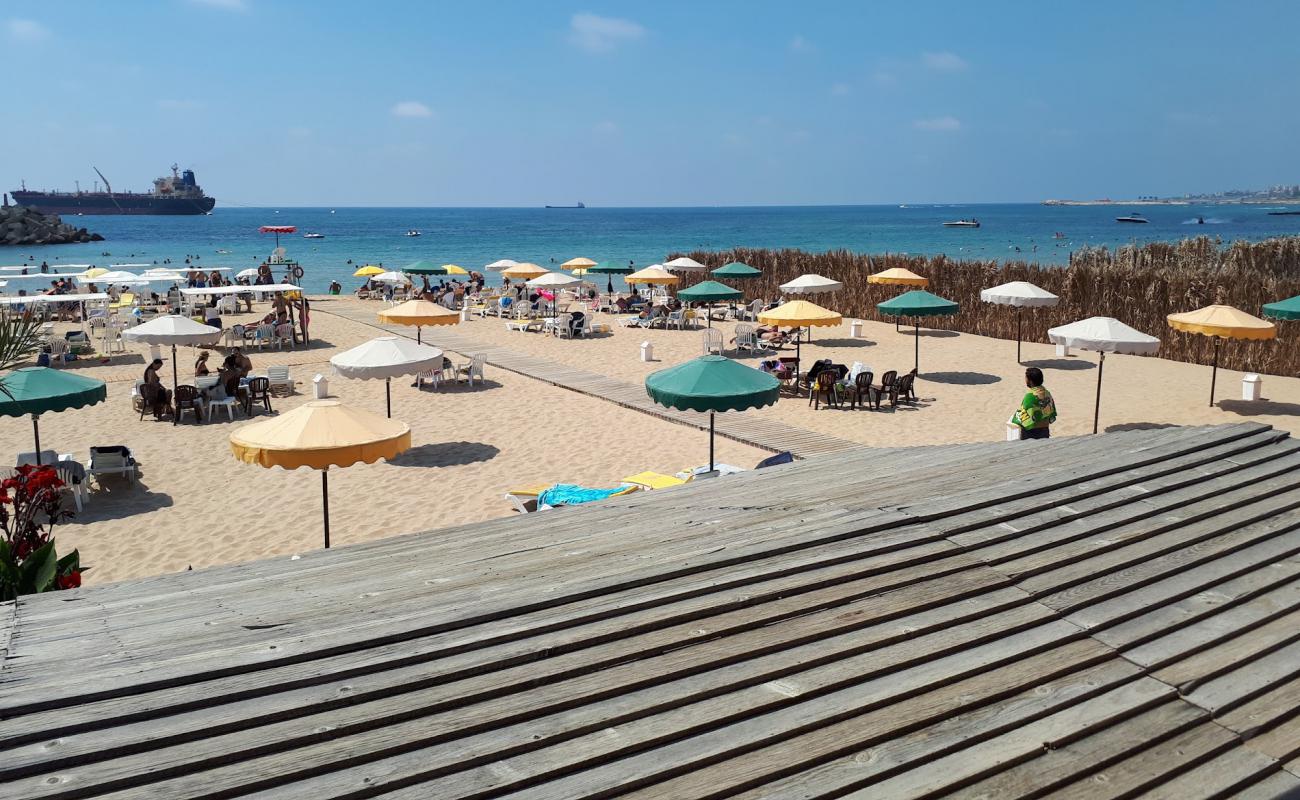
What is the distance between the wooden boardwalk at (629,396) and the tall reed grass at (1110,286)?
10286 millimetres

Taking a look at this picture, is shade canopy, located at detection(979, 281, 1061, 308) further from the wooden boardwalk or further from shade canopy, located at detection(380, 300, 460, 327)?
shade canopy, located at detection(380, 300, 460, 327)

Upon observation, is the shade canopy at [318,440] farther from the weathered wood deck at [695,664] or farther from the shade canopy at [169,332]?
the shade canopy at [169,332]

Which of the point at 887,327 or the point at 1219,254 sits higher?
the point at 1219,254

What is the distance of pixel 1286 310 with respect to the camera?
47.7ft

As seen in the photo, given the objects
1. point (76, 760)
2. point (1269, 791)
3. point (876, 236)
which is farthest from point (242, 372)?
point (876, 236)

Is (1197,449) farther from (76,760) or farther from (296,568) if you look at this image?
(76,760)

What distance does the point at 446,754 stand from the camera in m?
2.61

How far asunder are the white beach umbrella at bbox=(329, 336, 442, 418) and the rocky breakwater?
86289 mm

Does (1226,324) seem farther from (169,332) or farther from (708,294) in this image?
(169,332)

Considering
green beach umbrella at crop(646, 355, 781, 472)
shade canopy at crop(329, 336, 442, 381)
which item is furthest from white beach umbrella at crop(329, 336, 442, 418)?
green beach umbrella at crop(646, 355, 781, 472)

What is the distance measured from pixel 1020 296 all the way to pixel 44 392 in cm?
1603

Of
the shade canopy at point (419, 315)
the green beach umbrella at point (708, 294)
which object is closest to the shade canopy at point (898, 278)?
the green beach umbrella at point (708, 294)

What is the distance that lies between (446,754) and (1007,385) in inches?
605

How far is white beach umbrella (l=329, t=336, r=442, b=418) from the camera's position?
38.1 ft
